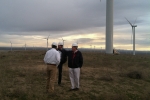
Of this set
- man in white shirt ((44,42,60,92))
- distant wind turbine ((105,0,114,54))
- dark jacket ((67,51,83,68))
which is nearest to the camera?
man in white shirt ((44,42,60,92))

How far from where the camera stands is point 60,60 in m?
8.94

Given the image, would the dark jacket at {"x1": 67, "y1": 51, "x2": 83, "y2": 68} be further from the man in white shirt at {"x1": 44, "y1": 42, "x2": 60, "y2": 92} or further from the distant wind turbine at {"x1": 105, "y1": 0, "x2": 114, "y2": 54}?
the distant wind turbine at {"x1": 105, "y1": 0, "x2": 114, "y2": 54}

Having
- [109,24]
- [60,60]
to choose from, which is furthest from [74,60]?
[109,24]

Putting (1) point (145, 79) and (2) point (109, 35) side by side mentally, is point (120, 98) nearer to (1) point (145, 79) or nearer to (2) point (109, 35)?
(1) point (145, 79)

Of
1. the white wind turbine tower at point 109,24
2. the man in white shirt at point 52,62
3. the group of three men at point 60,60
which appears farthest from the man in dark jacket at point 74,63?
the white wind turbine tower at point 109,24

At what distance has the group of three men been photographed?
8.03m

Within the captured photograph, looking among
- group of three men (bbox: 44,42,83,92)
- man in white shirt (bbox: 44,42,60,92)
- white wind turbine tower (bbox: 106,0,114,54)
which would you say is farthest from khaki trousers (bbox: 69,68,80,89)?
white wind turbine tower (bbox: 106,0,114,54)

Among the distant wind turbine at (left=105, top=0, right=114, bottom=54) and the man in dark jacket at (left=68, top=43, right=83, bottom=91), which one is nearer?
the man in dark jacket at (left=68, top=43, right=83, bottom=91)

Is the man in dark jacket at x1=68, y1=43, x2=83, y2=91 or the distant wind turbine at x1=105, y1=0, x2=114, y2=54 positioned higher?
the distant wind turbine at x1=105, y1=0, x2=114, y2=54

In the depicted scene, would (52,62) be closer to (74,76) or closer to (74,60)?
(74,60)

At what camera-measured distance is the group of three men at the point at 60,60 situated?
26.3 feet

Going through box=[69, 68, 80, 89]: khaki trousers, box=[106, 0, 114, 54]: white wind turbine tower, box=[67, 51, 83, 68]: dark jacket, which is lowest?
box=[69, 68, 80, 89]: khaki trousers

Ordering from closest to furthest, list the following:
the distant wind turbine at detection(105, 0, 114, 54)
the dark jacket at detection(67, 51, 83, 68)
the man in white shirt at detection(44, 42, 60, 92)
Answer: the man in white shirt at detection(44, 42, 60, 92)
the dark jacket at detection(67, 51, 83, 68)
the distant wind turbine at detection(105, 0, 114, 54)

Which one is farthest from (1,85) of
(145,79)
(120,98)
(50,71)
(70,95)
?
(145,79)
